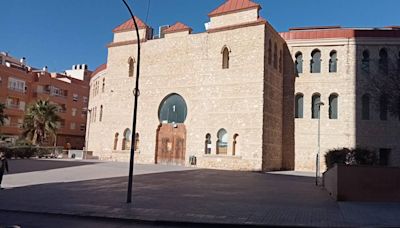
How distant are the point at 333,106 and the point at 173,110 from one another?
1297cm

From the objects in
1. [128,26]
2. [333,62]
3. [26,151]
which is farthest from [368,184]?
[26,151]

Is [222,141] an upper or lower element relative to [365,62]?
lower

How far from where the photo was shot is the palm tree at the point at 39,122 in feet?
138

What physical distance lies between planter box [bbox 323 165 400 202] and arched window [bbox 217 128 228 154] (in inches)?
635

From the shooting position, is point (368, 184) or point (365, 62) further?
point (365, 62)

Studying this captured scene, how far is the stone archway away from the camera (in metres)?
31.3

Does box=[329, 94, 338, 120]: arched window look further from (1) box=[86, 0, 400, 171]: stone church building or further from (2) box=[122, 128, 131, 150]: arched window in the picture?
(2) box=[122, 128, 131, 150]: arched window

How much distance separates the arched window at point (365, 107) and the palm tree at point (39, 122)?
31559mm

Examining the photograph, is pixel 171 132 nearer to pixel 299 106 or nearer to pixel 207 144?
pixel 207 144

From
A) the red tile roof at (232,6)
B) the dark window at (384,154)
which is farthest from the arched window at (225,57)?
the dark window at (384,154)

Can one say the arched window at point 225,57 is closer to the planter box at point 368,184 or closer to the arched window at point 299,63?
the arched window at point 299,63

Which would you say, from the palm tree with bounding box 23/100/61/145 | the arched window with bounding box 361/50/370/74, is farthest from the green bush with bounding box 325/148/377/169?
the palm tree with bounding box 23/100/61/145

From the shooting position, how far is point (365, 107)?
29.7m

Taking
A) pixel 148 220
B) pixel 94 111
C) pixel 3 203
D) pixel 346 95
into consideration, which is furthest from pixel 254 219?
pixel 94 111
